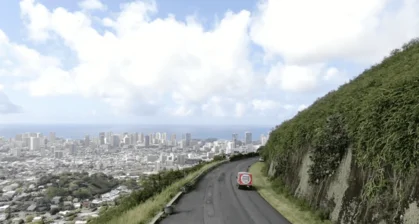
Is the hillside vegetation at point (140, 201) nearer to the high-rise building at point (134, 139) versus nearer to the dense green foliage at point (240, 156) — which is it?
the dense green foliage at point (240, 156)

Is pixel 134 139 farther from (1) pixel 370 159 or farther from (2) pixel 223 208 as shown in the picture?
(1) pixel 370 159

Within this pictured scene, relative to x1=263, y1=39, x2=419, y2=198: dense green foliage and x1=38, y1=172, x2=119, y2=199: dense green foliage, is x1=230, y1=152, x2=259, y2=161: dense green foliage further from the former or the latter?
x1=263, y1=39, x2=419, y2=198: dense green foliage

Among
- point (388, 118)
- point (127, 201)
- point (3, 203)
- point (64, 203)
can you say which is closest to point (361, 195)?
point (388, 118)

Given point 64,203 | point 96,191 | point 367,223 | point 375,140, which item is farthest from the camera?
point 96,191

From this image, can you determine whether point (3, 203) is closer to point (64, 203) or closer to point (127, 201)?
point (64, 203)

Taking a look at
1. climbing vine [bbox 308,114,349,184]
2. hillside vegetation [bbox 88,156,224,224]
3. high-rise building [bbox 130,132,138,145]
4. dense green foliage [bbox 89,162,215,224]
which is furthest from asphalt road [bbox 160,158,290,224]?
high-rise building [bbox 130,132,138,145]

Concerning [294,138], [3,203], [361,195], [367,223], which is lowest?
[3,203]

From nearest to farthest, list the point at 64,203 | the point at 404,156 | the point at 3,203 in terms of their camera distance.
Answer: the point at 404,156
the point at 64,203
the point at 3,203
